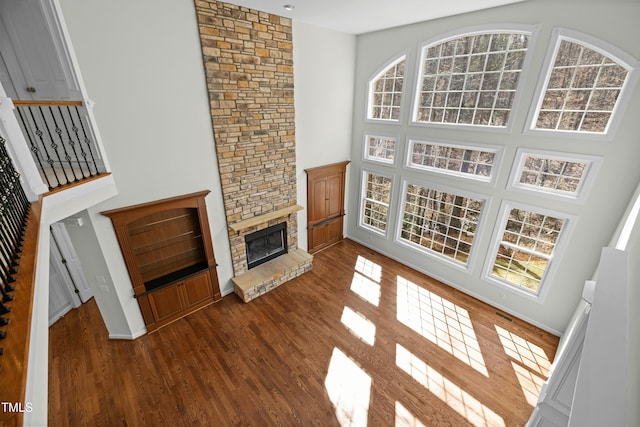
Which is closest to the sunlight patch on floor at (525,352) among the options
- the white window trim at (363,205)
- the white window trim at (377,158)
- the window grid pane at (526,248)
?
the window grid pane at (526,248)

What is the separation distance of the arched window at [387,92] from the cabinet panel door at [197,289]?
5.32 meters

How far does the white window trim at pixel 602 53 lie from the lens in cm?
353

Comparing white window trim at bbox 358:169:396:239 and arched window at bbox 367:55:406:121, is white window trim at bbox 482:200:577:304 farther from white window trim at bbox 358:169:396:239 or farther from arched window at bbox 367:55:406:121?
arched window at bbox 367:55:406:121

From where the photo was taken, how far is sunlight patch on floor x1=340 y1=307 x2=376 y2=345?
483cm

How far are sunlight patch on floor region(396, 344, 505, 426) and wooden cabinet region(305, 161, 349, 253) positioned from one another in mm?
3549

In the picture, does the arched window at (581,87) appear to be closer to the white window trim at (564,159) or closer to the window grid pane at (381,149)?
the white window trim at (564,159)

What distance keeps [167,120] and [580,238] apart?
6760mm

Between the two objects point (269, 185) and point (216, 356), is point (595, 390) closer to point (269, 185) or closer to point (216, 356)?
point (216, 356)

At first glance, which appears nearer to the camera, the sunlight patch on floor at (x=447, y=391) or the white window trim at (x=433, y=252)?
the sunlight patch on floor at (x=447, y=391)

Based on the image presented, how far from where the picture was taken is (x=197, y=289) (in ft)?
17.5

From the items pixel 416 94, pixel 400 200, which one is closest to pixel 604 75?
pixel 416 94

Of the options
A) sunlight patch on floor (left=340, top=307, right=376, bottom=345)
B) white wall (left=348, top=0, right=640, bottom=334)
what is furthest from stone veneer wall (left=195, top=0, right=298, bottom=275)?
sunlight patch on floor (left=340, top=307, right=376, bottom=345)

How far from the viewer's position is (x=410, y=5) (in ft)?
14.0

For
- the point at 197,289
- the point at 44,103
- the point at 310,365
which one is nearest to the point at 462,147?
the point at 310,365
